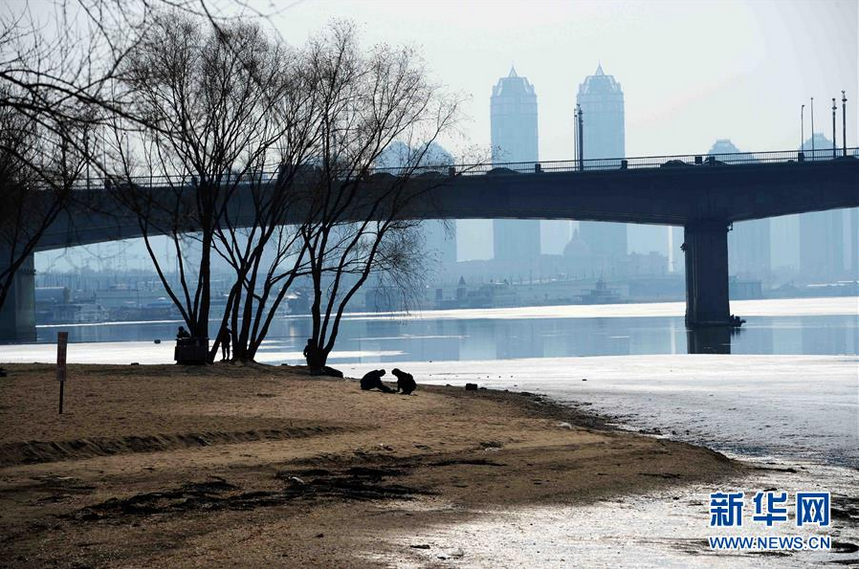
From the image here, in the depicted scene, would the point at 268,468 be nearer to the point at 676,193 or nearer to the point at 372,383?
the point at 372,383

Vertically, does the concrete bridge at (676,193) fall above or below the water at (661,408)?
above

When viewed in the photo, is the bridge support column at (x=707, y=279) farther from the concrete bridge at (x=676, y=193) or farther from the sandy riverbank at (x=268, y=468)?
the sandy riverbank at (x=268, y=468)

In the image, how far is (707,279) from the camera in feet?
306

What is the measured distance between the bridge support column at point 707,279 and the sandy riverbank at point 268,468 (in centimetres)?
6369

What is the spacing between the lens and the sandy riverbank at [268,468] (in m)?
12.6

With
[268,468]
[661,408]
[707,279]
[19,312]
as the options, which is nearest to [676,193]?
[707,279]

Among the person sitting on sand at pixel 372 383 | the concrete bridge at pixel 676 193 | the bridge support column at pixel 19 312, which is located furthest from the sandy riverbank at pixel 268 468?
the bridge support column at pixel 19 312

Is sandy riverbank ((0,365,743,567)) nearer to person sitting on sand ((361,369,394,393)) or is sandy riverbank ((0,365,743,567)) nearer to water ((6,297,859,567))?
water ((6,297,859,567))

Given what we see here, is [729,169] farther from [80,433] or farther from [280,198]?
[80,433]

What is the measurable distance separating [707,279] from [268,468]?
78969 mm

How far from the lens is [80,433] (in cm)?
1936

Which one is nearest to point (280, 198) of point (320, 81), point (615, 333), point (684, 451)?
point (320, 81)

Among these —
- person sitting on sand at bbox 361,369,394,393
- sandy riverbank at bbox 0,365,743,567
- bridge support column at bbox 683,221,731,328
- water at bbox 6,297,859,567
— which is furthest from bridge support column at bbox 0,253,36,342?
person sitting on sand at bbox 361,369,394,393

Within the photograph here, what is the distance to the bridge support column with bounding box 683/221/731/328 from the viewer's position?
90938mm
